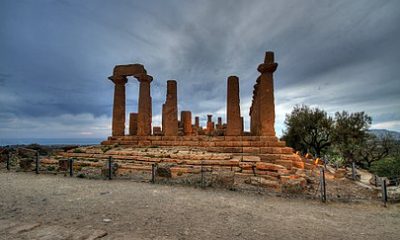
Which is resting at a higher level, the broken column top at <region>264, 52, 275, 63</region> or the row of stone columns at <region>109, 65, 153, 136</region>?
the broken column top at <region>264, 52, 275, 63</region>

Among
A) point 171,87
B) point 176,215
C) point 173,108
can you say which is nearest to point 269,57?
point 171,87

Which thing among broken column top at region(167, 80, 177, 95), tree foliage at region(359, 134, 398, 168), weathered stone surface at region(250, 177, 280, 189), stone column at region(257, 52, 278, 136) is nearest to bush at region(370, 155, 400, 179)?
tree foliage at region(359, 134, 398, 168)

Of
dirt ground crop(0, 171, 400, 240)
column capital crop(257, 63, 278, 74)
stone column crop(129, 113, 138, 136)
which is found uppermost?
column capital crop(257, 63, 278, 74)

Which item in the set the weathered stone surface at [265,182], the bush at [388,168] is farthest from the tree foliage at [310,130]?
the weathered stone surface at [265,182]

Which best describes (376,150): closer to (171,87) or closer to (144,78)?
(171,87)

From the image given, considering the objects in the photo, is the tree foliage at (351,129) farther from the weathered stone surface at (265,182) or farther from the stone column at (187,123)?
the weathered stone surface at (265,182)

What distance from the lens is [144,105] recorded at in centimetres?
1742

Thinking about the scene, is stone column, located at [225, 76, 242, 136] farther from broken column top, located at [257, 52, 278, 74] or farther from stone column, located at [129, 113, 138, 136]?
stone column, located at [129, 113, 138, 136]

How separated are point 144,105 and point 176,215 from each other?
44.5ft

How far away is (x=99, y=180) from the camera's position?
28.9 ft

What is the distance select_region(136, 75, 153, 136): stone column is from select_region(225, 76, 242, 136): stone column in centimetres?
676

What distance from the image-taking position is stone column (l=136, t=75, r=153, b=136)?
684 inches

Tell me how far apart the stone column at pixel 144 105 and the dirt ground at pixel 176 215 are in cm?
1009

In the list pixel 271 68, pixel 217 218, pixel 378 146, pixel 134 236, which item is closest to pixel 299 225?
pixel 217 218
